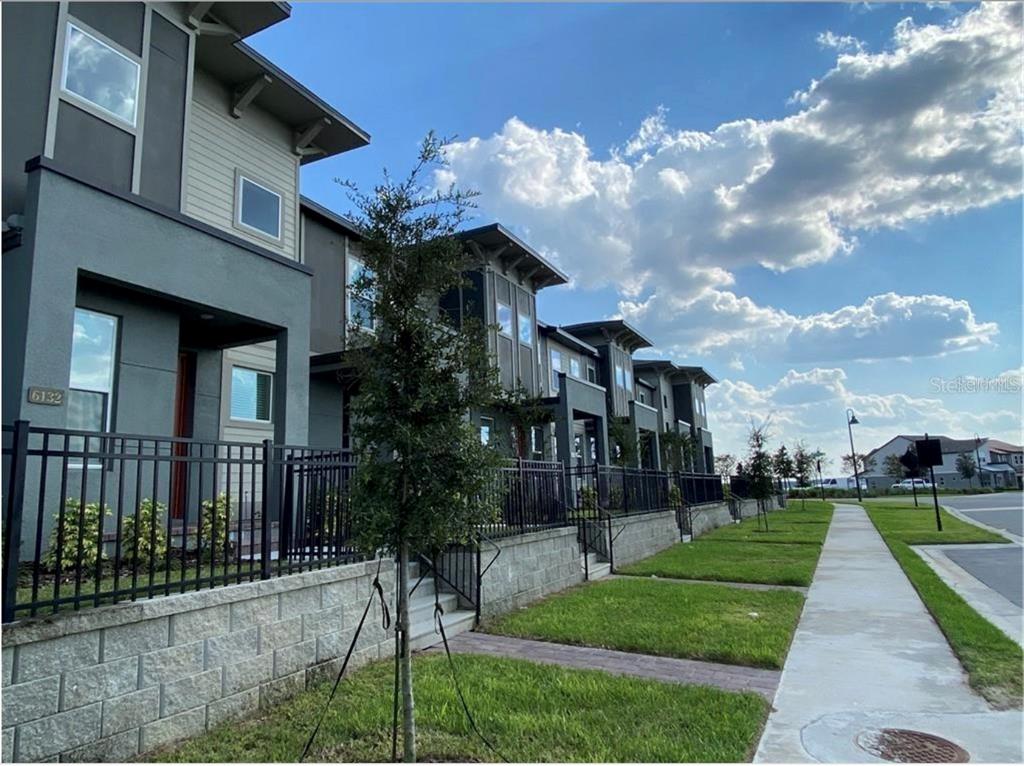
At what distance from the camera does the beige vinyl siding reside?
9867 mm

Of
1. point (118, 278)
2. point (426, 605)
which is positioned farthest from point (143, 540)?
point (426, 605)

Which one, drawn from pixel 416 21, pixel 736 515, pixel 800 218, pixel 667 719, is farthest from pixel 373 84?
pixel 736 515

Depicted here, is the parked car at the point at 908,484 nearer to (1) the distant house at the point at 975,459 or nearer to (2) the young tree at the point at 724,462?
(1) the distant house at the point at 975,459

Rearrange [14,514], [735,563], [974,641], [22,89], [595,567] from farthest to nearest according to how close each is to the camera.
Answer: [735,563] < [595,567] < [22,89] < [974,641] < [14,514]

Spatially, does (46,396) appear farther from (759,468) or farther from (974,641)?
(759,468)

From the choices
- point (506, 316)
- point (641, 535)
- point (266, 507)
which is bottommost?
point (641, 535)

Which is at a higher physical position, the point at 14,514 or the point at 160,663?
the point at 14,514

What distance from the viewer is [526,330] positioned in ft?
67.1

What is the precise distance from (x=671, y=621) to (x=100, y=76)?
9867 millimetres

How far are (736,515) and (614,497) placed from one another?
1491 cm

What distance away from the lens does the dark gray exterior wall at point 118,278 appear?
6.02m

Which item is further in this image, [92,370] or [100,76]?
[100,76]

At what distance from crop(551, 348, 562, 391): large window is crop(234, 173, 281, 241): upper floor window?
12.8 meters

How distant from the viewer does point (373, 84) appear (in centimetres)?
840
